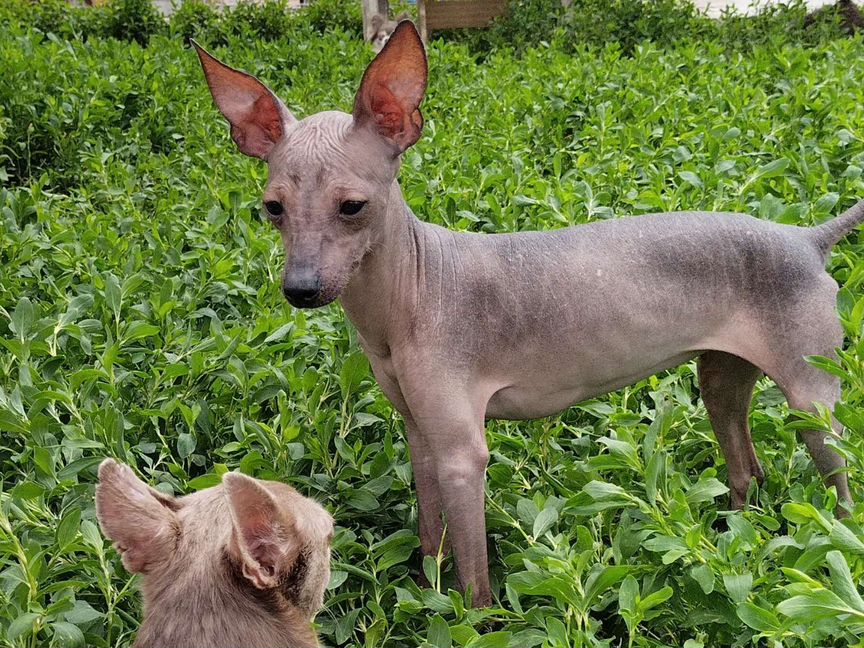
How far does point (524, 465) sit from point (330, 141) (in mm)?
1693

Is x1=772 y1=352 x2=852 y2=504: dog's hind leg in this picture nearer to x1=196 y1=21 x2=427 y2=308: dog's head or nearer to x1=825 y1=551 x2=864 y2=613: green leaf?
x1=825 y1=551 x2=864 y2=613: green leaf

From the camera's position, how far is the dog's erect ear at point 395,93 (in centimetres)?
288

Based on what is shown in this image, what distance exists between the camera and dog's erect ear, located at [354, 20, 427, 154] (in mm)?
2879

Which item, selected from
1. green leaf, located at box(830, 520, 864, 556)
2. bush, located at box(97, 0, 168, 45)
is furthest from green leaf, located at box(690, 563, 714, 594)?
bush, located at box(97, 0, 168, 45)

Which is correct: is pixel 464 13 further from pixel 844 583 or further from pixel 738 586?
pixel 844 583

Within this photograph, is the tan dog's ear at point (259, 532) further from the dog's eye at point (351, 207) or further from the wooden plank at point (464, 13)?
the wooden plank at point (464, 13)

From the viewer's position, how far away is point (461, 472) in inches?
123

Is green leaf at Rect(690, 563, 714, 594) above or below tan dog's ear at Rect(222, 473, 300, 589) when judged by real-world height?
below

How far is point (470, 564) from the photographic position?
128 inches

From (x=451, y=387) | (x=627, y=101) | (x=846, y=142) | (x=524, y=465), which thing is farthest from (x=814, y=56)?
(x=451, y=387)

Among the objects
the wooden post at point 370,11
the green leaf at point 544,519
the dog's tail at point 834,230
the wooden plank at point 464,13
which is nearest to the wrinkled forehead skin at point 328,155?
the green leaf at point 544,519

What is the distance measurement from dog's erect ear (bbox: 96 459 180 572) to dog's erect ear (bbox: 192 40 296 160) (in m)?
1.22

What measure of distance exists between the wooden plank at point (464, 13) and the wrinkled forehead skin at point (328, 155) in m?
11.7

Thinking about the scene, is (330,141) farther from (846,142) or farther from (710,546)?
(846,142)
